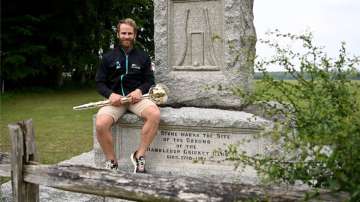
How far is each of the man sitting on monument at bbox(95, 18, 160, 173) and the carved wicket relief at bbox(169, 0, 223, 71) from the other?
1.40 feet

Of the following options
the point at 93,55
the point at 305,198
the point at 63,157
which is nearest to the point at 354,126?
the point at 305,198

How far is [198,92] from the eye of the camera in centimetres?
511

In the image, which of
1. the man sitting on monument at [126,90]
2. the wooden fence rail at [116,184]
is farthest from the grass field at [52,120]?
the wooden fence rail at [116,184]

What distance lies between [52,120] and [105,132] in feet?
22.8

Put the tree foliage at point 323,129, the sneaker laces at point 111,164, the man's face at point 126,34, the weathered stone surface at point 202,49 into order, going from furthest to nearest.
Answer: the weathered stone surface at point 202,49 → the man's face at point 126,34 → the sneaker laces at point 111,164 → the tree foliage at point 323,129

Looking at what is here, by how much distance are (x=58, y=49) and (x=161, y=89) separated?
1420cm

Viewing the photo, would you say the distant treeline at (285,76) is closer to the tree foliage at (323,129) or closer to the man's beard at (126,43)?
the tree foliage at (323,129)

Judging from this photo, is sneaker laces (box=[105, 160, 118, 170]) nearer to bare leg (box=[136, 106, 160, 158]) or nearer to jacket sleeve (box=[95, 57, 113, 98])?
bare leg (box=[136, 106, 160, 158])

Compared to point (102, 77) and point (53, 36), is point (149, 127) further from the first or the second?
point (53, 36)

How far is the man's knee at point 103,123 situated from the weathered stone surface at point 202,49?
2.57 feet

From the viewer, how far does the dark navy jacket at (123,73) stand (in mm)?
4879

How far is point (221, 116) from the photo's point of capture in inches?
188

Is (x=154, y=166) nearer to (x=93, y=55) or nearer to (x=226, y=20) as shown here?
(x=226, y=20)

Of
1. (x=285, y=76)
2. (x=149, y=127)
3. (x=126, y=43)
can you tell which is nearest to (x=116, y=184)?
(x=285, y=76)
